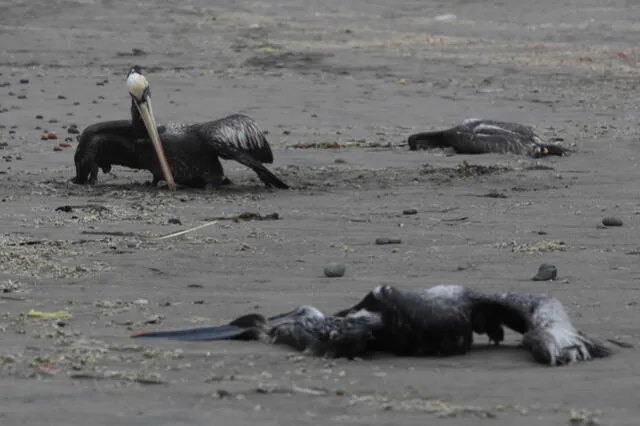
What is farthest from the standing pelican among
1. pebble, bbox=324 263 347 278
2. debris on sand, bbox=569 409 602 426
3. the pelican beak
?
debris on sand, bbox=569 409 602 426

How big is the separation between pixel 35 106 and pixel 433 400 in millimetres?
10908

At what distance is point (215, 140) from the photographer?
33.5ft

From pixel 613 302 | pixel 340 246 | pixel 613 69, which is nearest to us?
pixel 613 302

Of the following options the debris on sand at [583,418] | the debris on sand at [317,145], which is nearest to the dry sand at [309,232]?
the debris on sand at [583,418]

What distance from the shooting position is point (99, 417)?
434 centimetres

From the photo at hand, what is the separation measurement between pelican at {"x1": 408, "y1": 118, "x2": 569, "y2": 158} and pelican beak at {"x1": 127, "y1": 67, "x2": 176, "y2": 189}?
8.21 ft

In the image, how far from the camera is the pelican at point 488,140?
12.0 meters

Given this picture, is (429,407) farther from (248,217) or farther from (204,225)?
(248,217)

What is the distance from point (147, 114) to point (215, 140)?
53 cm

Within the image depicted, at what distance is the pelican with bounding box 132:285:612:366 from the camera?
5.11 metres

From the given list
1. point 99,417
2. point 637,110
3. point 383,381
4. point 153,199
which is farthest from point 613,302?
point 637,110

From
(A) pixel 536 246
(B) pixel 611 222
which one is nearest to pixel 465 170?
(B) pixel 611 222

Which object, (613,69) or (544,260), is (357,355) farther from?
(613,69)

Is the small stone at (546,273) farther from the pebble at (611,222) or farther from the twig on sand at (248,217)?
the twig on sand at (248,217)
